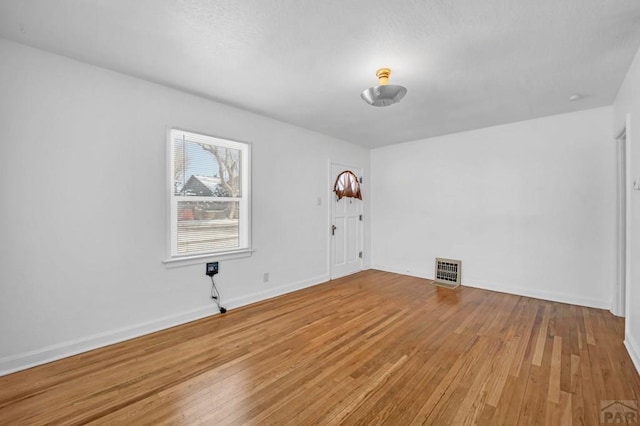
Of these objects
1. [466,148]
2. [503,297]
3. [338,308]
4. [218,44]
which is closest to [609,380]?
[503,297]

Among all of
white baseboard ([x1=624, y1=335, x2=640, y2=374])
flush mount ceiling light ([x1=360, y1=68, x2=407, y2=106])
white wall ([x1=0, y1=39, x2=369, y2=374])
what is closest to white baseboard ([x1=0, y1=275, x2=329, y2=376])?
white wall ([x1=0, y1=39, x2=369, y2=374])

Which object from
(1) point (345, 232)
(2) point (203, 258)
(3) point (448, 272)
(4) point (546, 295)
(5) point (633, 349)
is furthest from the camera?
(1) point (345, 232)

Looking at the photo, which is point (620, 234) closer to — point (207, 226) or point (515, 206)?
point (515, 206)

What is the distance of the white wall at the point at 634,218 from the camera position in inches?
88.1

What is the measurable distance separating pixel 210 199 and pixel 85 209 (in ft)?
3.78

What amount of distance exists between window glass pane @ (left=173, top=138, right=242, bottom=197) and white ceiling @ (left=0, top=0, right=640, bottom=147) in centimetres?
61

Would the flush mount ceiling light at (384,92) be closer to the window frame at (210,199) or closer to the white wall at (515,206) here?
the window frame at (210,199)

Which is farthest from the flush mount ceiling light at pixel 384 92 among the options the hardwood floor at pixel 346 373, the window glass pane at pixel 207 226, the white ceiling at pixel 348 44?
the hardwood floor at pixel 346 373

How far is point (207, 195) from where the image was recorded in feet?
10.8

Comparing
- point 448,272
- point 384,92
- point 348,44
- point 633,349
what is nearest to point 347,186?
point 448,272

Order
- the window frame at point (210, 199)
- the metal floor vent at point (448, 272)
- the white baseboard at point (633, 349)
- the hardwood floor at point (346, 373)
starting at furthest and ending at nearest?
the metal floor vent at point (448, 272) < the window frame at point (210, 199) < the white baseboard at point (633, 349) < the hardwood floor at point (346, 373)

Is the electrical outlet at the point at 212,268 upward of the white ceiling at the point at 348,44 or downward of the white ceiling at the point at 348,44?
downward

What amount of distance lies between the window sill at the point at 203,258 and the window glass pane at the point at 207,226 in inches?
3.6

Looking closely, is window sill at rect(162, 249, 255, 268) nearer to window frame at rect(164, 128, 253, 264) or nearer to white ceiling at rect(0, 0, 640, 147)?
window frame at rect(164, 128, 253, 264)
